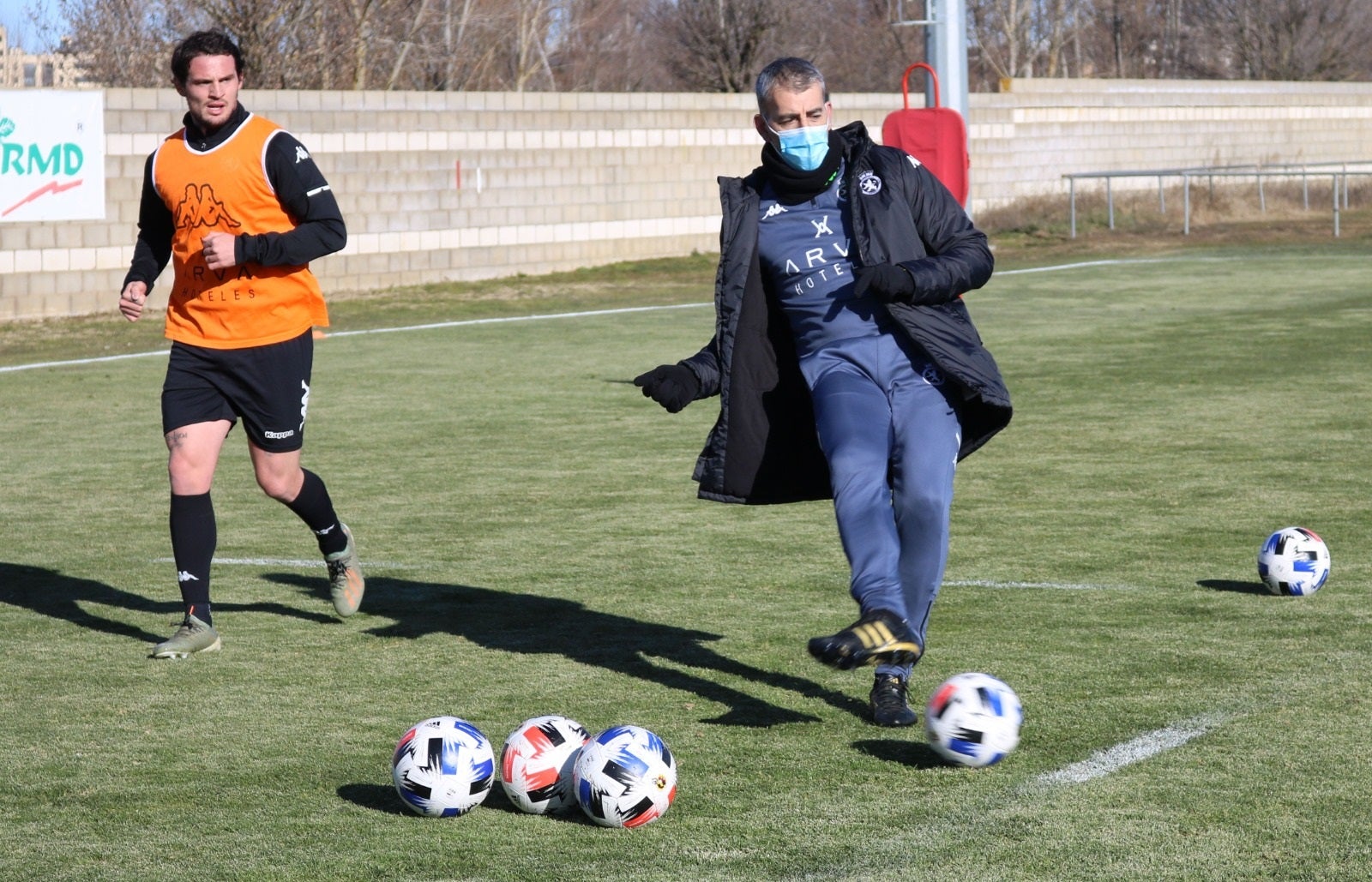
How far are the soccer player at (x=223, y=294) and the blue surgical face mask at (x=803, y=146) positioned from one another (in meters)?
1.88

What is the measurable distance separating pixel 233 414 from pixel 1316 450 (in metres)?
6.69

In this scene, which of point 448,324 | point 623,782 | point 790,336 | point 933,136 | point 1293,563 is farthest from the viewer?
point 448,324

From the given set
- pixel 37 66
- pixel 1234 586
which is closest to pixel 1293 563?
pixel 1234 586

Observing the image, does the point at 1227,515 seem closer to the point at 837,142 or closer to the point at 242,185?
the point at 837,142

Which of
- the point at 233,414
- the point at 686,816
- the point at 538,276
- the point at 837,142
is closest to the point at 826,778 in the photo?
the point at 686,816

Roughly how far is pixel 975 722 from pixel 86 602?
4.24 meters

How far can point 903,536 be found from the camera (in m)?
5.48

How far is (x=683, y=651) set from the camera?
6.64m

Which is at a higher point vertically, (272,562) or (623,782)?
(623,782)

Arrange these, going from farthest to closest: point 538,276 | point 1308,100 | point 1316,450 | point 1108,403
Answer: point 1308,100 → point 538,276 → point 1108,403 → point 1316,450

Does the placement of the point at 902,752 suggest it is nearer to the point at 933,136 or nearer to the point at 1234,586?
the point at 1234,586

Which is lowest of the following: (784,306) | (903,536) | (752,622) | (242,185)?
(752,622)

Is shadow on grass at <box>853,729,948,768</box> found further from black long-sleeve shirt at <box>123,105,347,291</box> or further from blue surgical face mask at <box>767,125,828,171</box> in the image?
black long-sleeve shirt at <box>123,105,347,291</box>

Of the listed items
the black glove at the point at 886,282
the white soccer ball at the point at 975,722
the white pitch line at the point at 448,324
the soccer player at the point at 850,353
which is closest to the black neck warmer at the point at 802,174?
the soccer player at the point at 850,353
